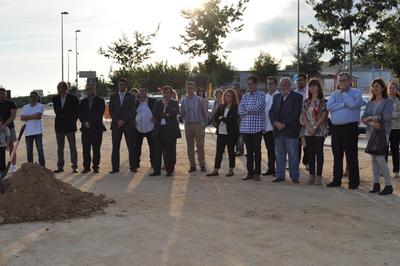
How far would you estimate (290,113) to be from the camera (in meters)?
9.91

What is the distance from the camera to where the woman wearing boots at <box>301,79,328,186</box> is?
9.70m

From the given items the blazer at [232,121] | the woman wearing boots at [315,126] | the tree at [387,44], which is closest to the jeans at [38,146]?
the blazer at [232,121]

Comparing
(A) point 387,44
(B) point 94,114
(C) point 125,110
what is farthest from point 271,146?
(A) point 387,44

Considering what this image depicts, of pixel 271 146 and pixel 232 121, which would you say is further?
pixel 271 146

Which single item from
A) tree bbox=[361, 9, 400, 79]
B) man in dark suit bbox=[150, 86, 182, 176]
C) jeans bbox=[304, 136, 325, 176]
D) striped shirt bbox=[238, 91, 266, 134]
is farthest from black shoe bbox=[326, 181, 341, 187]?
tree bbox=[361, 9, 400, 79]

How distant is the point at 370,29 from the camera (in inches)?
811

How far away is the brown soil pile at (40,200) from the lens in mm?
7117

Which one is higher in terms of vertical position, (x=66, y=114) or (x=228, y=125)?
(x=66, y=114)

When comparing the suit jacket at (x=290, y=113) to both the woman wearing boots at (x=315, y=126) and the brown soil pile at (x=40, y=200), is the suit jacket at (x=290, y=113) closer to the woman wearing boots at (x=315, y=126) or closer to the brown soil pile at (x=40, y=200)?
the woman wearing boots at (x=315, y=126)

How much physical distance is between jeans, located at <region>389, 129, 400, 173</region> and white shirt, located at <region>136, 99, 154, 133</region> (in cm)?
490

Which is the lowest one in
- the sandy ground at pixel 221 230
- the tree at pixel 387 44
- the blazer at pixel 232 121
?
the sandy ground at pixel 221 230

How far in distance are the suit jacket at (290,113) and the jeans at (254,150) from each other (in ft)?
1.64

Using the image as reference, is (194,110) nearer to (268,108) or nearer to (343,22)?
(268,108)

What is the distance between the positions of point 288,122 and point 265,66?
59890 millimetres
